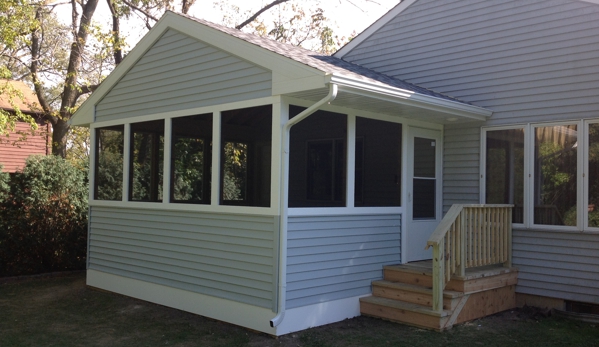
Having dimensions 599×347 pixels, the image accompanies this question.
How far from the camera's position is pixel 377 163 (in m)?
6.96

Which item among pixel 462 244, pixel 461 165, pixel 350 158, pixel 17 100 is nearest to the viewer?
pixel 462 244

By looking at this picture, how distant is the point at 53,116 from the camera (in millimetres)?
14039

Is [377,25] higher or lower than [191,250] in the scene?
higher

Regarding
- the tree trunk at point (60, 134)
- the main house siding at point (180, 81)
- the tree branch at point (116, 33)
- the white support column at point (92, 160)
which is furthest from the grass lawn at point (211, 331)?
the tree branch at point (116, 33)

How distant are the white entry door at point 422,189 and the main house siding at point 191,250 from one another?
217 cm

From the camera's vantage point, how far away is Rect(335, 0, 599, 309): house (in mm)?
6477

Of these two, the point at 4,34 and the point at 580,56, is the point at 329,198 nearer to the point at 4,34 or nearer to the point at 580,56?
the point at 580,56

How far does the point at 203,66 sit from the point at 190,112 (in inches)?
23.6

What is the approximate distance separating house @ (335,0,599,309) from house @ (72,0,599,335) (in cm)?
3

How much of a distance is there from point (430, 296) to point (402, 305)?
35 cm

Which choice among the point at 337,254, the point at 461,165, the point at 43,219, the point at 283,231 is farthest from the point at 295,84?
the point at 43,219

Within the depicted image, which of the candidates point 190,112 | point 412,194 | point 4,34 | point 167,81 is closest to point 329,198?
point 412,194

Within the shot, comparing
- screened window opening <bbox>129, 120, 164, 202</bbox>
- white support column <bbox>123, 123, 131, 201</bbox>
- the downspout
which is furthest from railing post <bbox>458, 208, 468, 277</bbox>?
white support column <bbox>123, 123, 131, 201</bbox>

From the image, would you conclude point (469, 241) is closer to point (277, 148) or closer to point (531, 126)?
point (531, 126)
